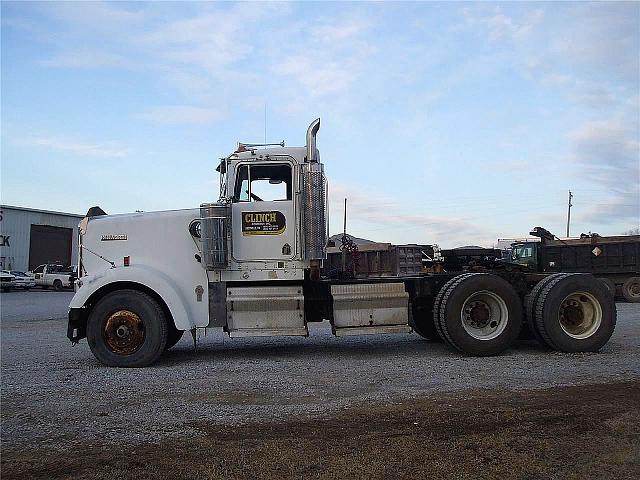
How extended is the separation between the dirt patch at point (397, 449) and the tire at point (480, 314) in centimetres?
312

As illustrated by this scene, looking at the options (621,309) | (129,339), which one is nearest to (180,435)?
(129,339)

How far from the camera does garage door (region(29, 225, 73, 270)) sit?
47.0m

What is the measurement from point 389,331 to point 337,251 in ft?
5.90

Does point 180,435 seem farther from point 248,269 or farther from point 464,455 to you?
point 248,269

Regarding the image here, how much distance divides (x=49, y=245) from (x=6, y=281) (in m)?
15.0

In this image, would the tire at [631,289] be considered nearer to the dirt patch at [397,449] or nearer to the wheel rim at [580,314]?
the wheel rim at [580,314]

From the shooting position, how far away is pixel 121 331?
8438mm

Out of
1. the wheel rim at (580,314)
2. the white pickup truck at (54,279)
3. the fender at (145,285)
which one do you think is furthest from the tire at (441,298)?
the white pickup truck at (54,279)

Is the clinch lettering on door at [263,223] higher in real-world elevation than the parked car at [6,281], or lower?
higher

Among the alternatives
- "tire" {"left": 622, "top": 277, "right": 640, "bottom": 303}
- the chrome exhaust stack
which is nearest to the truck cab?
"tire" {"left": 622, "top": 277, "right": 640, "bottom": 303}

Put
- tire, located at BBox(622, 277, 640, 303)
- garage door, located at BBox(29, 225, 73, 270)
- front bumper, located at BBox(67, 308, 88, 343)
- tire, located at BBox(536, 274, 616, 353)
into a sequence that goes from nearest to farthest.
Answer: front bumper, located at BBox(67, 308, 88, 343) < tire, located at BBox(536, 274, 616, 353) < tire, located at BBox(622, 277, 640, 303) < garage door, located at BBox(29, 225, 73, 270)

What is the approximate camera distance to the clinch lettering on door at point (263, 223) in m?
8.87

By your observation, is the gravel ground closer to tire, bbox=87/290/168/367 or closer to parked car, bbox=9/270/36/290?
tire, bbox=87/290/168/367

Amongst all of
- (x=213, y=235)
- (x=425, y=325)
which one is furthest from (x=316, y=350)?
(x=213, y=235)
